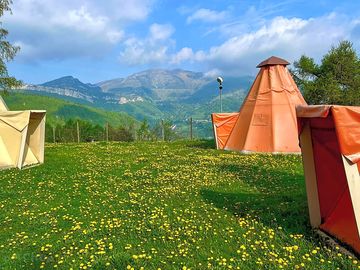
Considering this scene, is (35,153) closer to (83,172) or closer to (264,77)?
(83,172)

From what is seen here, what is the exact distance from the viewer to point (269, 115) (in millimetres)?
24328

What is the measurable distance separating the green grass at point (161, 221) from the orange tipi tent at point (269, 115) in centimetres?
722

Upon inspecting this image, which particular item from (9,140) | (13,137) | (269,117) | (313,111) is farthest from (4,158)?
(269,117)

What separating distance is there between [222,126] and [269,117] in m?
5.35

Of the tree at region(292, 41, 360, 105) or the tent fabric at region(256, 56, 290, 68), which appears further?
the tree at region(292, 41, 360, 105)

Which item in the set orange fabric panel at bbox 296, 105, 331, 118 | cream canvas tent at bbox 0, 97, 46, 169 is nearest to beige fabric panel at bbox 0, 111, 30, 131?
cream canvas tent at bbox 0, 97, 46, 169

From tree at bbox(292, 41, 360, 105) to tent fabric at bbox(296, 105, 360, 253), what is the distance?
55.3m

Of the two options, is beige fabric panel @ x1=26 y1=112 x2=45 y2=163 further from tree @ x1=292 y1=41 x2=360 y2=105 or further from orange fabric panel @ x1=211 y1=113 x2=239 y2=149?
tree @ x1=292 y1=41 x2=360 y2=105

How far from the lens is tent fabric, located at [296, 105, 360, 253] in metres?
6.23

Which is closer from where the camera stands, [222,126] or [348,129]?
[348,129]

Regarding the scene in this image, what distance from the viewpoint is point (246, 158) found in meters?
20.9

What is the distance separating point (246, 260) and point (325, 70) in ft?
210

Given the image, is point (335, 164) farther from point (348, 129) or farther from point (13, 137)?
point (13, 137)

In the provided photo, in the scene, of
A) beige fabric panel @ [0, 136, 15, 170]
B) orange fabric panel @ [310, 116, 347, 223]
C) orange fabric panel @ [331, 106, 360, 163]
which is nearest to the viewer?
orange fabric panel @ [331, 106, 360, 163]
